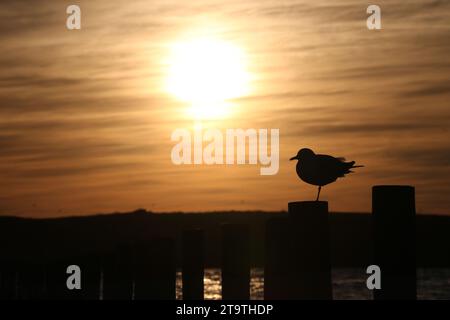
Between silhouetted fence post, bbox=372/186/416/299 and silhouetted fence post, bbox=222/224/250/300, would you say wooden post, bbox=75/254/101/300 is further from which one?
silhouetted fence post, bbox=372/186/416/299

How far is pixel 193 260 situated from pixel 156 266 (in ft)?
1.73

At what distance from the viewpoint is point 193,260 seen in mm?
11477

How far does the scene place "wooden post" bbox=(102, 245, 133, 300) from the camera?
41.9 ft

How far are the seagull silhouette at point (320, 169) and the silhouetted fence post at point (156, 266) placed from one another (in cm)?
186

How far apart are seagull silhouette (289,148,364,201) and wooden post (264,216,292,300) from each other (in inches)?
131

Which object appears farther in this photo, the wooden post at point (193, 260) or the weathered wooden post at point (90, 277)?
the weathered wooden post at point (90, 277)

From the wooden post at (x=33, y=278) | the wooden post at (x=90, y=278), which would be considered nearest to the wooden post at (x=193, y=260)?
the wooden post at (x=90, y=278)

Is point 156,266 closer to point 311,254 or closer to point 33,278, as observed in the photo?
point 311,254

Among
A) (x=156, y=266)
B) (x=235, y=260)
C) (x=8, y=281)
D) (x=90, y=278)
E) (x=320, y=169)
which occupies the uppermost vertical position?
(x=320, y=169)

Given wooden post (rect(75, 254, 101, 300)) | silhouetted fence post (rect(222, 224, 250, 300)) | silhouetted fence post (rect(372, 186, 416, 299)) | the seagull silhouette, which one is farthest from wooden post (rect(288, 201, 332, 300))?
wooden post (rect(75, 254, 101, 300))

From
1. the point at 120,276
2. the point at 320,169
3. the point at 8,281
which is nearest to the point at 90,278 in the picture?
the point at 120,276

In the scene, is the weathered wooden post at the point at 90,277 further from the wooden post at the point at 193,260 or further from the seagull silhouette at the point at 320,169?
the seagull silhouette at the point at 320,169

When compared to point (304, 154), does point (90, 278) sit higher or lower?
lower

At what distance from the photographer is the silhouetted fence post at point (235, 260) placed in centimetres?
1016
